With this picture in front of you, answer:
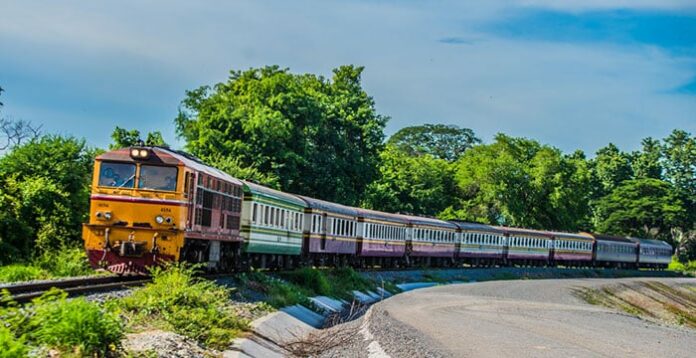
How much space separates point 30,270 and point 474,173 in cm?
6790

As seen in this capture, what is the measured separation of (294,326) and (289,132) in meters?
33.4

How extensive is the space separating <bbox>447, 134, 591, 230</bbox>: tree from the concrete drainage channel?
5212 cm

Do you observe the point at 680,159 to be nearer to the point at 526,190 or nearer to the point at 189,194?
the point at 526,190

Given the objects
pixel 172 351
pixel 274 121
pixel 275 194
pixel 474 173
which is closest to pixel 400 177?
pixel 474 173

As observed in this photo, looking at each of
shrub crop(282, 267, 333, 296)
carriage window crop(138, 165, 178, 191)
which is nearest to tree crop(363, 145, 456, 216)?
shrub crop(282, 267, 333, 296)

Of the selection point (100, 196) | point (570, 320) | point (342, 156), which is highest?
point (342, 156)

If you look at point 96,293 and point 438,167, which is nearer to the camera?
point 96,293

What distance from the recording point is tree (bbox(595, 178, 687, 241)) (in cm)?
10094

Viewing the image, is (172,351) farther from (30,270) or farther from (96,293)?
(30,270)

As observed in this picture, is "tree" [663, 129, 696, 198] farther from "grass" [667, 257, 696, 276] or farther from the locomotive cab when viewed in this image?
the locomotive cab

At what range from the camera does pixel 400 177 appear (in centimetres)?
8000

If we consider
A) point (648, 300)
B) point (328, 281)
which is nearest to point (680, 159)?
point (648, 300)

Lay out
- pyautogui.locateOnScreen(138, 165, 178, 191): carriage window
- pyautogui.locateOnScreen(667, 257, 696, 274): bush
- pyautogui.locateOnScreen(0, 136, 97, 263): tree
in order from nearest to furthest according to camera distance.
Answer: pyautogui.locateOnScreen(138, 165, 178, 191): carriage window < pyautogui.locateOnScreen(0, 136, 97, 263): tree < pyautogui.locateOnScreen(667, 257, 696, 274): bush

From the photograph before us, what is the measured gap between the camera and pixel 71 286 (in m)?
18.2
